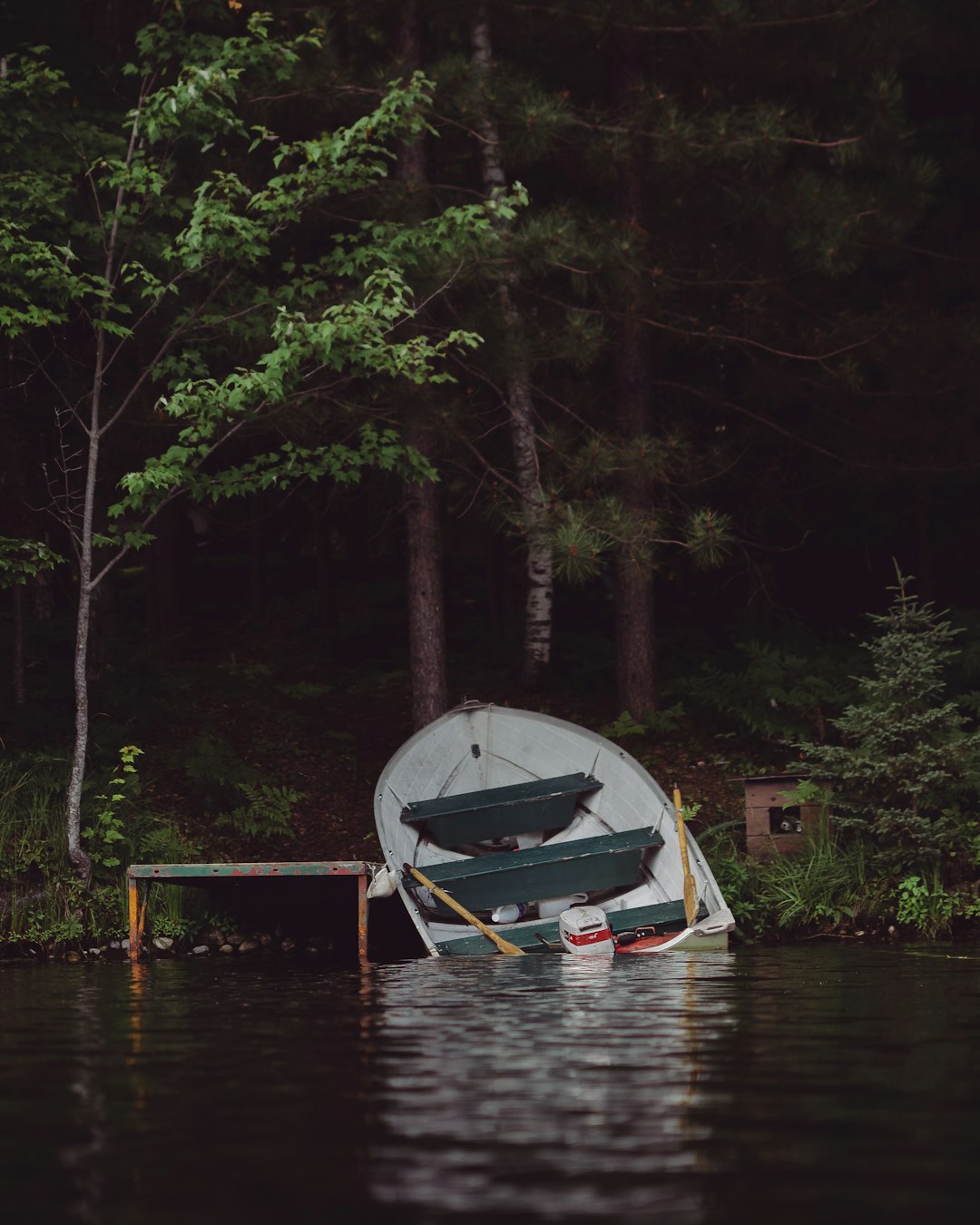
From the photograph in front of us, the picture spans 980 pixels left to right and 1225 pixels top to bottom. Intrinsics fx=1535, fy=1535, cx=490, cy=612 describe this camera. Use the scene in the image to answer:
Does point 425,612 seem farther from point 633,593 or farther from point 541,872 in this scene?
point 541,872

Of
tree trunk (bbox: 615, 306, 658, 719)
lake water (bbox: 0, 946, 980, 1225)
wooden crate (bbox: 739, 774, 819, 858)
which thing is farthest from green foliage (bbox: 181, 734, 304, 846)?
lake water (bbox: 0, 946, 980, 1225)

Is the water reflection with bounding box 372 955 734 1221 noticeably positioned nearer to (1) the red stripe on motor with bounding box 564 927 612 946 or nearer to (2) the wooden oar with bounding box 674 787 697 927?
(1) the red stripe on motor with bounding box 564 927 612 946

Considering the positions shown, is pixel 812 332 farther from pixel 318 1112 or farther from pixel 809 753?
pixel 318 1112

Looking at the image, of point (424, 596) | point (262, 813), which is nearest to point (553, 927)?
point (262, 813)

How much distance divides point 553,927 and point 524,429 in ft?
20.8

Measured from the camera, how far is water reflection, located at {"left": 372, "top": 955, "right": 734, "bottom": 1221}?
3.97 m

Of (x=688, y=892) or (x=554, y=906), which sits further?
(x=554, y=906)

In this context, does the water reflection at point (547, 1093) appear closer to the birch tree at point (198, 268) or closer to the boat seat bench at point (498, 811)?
the boat seat bench at point (498, 811)

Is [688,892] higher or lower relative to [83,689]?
lower

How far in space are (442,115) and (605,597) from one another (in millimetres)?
9302

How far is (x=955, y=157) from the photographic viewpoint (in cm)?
1869

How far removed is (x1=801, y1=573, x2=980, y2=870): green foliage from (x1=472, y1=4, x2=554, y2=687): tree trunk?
352 centimetres

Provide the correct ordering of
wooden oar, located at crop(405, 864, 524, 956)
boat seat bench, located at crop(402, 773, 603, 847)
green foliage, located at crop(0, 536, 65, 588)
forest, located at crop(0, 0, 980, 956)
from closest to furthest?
1. wooden oar, located at crop(405, 864, 524, 956)
2. forest, located at crop(0, 0, 980, 956)
3. green foliage, located at crop(0, 536, 65, 588)
4. boat seat bench, located at crop(402, 773, 603, 847)

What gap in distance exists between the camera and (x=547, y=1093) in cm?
539
